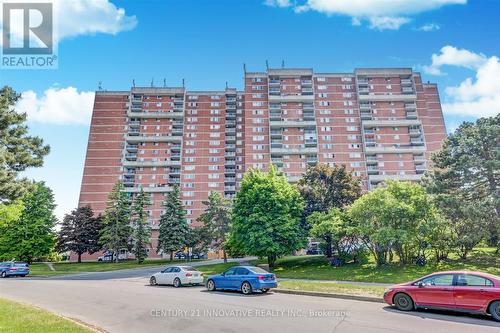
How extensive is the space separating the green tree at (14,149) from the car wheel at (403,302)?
19.6 metres

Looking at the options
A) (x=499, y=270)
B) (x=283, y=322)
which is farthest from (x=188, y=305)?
(x=499, y=270)

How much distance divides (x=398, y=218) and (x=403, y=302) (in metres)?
15.5

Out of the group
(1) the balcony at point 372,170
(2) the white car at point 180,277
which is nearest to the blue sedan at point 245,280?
(2) the white car at point 180,277

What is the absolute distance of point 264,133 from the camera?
80.9m

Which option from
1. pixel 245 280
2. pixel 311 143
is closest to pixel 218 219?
pixel 245 280

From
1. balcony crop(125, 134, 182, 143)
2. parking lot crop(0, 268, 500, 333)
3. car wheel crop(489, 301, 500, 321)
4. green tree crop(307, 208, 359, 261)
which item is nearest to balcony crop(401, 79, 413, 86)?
balcony crop(125, 134, 182, 143)

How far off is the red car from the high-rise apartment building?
2569 inches

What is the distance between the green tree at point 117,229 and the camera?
50.8m

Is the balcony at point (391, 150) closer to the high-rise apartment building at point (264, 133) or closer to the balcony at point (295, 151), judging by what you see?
the high-rise apartment building at point (264, 133)

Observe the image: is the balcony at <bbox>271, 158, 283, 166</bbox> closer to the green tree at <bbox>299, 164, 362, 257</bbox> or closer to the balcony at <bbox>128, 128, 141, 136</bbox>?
the balcony at <bbox>128, 128, 141, 136</bbox>

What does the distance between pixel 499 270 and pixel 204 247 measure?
130 ft

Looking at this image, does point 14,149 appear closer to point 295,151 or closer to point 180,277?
point 180,277

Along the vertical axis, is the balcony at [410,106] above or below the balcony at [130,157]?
above

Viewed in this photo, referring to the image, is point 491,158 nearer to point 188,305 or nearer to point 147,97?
point 188,305
